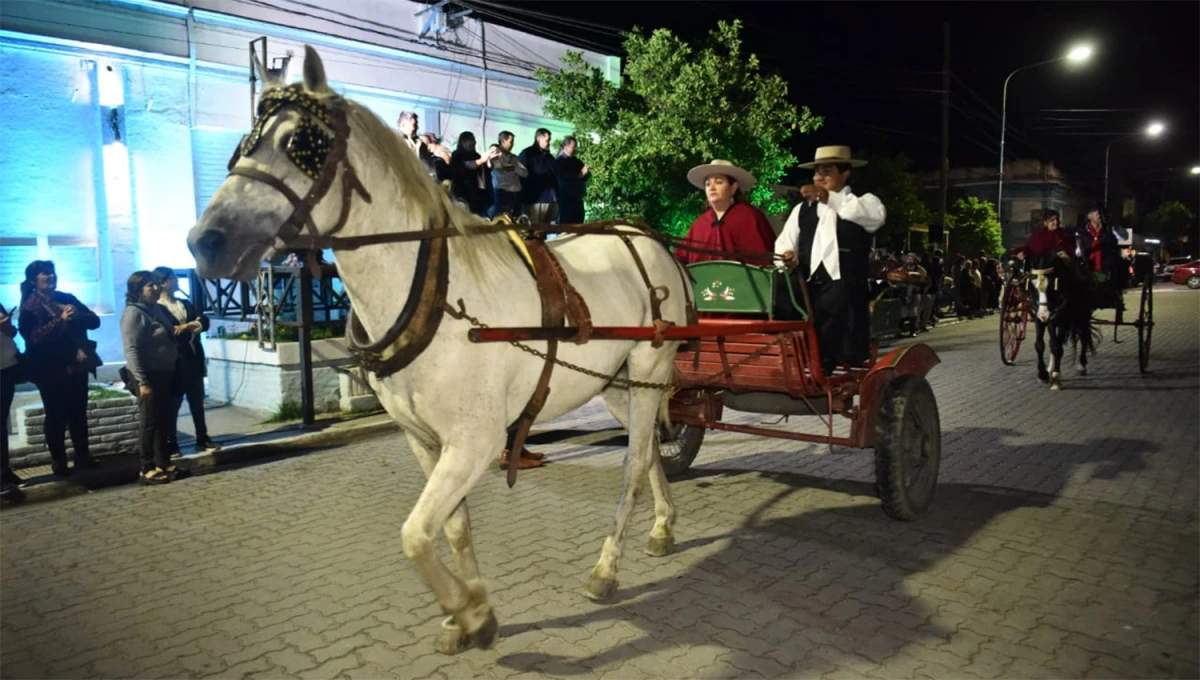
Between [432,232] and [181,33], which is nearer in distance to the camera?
[432,232]

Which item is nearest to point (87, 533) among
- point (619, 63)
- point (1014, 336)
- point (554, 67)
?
point (1014, 336)

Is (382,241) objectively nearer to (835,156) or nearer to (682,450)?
(835,156)

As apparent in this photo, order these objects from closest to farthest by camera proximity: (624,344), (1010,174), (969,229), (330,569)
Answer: (624,344)
(330,569)
(969,229)
(1010,174)

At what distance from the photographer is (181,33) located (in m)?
11.4

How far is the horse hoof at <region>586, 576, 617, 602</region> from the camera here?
13.1ft

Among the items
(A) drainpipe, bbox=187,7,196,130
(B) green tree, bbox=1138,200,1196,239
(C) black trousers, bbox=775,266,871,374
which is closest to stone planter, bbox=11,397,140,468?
(A) drainpipe, bbox=187,7,196,130

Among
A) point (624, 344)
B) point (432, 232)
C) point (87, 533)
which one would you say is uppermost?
point (432, 232)

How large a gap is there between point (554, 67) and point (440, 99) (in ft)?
11.5

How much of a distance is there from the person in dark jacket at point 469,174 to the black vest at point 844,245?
494 centimetres

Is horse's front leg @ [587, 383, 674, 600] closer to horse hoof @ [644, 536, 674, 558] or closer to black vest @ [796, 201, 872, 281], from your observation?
horse hoof @ [644, 536, 674, 558]

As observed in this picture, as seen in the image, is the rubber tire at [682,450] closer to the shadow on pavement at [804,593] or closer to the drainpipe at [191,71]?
the shadow on pavement at [804,593]

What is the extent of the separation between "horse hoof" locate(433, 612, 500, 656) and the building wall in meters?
8.27

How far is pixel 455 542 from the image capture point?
3.54 m

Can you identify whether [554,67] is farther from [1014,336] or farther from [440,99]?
[1014,336]
